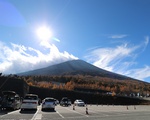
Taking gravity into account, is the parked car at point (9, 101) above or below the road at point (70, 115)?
above

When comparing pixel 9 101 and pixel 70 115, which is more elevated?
pixel 9 101

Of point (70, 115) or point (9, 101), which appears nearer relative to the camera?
point (70, 115)

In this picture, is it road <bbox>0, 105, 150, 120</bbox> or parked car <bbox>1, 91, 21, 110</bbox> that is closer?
road <bbox>0, 105, 150, 120</bbox>

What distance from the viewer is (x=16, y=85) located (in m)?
74.1

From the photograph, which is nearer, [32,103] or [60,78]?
[32,103]

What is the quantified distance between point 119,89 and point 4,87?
4997 inches

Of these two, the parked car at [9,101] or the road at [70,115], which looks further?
the parked car at [9,101]

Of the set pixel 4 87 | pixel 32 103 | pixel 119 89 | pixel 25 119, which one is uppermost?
pixel 119 89

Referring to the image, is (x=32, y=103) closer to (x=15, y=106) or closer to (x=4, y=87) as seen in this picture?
(x=15, y=106)

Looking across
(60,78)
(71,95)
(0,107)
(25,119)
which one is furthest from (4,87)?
(60,78)

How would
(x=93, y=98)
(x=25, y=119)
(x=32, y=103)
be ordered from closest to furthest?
(x=25, y=119)
(x=32, y=103)
(x=93, y=98)

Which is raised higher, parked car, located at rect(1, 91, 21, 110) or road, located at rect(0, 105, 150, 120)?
parked car, located at rect(1, 91, 21, 110)

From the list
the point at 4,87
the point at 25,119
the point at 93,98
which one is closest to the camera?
the point at 25,119

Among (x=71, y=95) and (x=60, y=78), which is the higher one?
(x=60, y=78)
